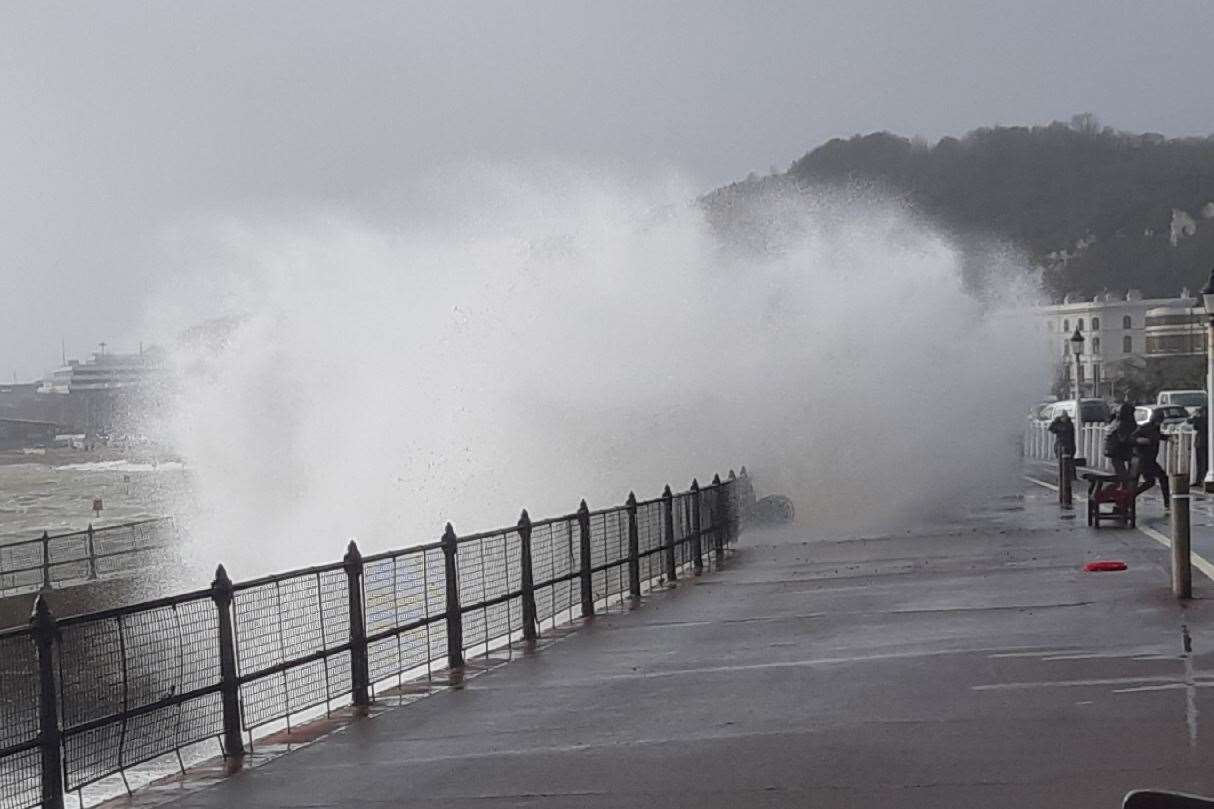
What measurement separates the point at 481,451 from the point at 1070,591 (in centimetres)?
3062

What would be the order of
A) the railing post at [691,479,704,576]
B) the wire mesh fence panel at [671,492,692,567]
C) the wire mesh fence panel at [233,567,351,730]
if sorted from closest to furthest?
the wire mesh fence panel at [233,567,351,730] < the wire mesh fence panel at [671,492,692,567] < the railing post at [691,479,704,576]

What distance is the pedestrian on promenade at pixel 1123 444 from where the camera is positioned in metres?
27.7

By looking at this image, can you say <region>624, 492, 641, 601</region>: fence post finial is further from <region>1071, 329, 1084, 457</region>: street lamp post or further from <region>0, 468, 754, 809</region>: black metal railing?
<region>1071, 329, 1084, 457</region>: street lamp post

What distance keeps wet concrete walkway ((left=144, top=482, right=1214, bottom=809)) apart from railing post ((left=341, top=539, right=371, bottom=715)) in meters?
0.50

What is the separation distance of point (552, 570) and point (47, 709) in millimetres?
9868

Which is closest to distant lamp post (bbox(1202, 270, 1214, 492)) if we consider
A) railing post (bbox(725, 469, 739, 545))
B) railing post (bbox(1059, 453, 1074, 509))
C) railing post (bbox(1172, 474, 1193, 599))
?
railing post (bbox(1059, 453, 1074, 509))

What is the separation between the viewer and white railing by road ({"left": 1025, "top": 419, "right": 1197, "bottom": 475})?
1642 inches

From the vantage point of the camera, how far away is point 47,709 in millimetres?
9828

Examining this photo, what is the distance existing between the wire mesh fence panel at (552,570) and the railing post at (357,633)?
462cm

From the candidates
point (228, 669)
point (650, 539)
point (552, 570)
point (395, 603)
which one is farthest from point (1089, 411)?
point (228, 669)

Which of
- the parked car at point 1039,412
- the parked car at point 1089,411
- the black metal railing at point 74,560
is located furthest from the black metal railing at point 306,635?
the parked car at point 1039,412

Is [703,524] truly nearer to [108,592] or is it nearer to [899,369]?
[108,592]

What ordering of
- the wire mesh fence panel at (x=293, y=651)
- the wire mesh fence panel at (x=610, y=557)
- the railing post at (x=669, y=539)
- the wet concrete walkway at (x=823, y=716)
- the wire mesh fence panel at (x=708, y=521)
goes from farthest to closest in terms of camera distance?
the wire mesh fence panel at (x=708, y=521), the railing post at (x=669, y=539), the wire mesh fence panel at (x=610, y=557), the wire mesh fence panel at (x=293, y=651), the wet concrete walkway at (x=823, y=716)

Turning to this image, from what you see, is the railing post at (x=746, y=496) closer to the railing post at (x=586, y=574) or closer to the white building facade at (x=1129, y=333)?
the railing post at (x=586, y=574)
